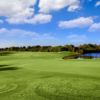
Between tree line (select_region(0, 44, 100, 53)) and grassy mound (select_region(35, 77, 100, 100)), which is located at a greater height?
tree line (select_region(0, 44, 100, 53))

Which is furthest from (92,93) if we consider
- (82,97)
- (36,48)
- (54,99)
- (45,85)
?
(36,48)

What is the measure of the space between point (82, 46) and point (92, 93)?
57.7 meters

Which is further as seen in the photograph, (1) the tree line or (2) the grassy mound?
(1) the tree line

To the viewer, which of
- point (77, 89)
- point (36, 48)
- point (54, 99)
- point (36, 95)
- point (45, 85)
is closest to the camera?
point (54, 99)

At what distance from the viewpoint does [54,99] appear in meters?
8.48

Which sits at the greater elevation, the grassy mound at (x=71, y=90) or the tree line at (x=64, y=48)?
the tree line at (x=64, y=48)

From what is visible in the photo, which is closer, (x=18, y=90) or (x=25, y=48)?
(x=18, y=90)

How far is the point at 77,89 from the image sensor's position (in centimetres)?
1000

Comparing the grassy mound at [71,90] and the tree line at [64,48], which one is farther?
the tree line at [64,48]

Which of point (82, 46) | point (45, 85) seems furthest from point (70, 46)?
point (45, 85)

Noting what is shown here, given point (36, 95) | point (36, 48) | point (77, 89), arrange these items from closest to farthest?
point (36, 95), point (77, 89), point (36, 48)

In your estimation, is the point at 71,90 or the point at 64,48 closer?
the point at 71,90

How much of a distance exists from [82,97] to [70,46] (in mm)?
56314

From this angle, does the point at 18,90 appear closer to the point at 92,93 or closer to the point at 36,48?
the point at 92,93
